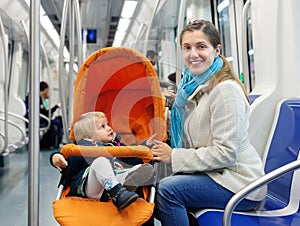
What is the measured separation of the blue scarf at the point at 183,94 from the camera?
1.59 m

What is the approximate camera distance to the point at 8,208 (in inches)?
120

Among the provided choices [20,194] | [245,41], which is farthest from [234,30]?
[20,194]

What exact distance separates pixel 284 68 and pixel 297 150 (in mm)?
524

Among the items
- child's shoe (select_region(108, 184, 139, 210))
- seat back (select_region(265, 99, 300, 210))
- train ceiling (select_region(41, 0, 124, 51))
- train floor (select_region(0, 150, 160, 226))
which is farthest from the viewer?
train ceiling (select_region(41, 0, 124, 51))

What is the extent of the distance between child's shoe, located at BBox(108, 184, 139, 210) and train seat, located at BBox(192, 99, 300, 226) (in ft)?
0.99

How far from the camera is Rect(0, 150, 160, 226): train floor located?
9.07ft

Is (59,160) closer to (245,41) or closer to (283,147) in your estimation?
(283,147)

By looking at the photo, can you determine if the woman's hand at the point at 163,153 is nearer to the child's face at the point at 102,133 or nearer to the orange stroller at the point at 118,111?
the orange stroller at the point at 118,111

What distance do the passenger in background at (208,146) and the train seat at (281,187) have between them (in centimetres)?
6

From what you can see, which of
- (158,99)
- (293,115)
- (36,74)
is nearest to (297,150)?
(293,115)

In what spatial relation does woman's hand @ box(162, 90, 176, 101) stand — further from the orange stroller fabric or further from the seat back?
the seat back

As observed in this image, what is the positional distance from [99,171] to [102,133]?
Answer: 0.23 m

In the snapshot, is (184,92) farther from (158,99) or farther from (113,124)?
(113,124)

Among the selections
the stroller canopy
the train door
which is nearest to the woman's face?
the stroller canopy
